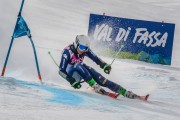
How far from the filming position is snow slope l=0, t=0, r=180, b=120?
495cm

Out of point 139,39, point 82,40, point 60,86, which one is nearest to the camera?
point 82,40

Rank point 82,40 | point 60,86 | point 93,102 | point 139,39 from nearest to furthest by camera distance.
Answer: point 93,102
point 82,40
point 60,86
point 139,39

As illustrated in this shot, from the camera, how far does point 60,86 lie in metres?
7.33

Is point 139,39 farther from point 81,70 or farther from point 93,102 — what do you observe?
point 93,102

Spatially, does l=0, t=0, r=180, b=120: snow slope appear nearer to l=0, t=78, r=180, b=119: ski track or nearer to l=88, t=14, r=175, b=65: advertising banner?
l=0, t=78, r=180, b=119: ski track

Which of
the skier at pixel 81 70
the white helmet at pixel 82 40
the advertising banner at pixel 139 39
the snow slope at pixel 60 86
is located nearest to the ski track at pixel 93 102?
the snow slope at pixel 60 86

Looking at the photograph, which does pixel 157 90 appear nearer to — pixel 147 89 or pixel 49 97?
pixel 147 89

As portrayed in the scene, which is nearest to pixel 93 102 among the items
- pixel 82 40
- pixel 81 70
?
pixel 81 70

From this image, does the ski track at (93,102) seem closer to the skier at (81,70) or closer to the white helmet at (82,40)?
the skier at (81,70)

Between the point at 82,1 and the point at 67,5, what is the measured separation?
1441mm

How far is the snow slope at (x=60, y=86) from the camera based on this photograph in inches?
195

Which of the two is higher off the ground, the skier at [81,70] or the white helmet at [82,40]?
the white helmet at [82,40]

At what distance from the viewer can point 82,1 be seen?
80.7ft

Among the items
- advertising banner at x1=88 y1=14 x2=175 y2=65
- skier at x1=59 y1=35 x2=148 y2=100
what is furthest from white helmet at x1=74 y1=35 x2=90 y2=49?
advertising banner at x1=88 y1=14 x2=175 y2=65
